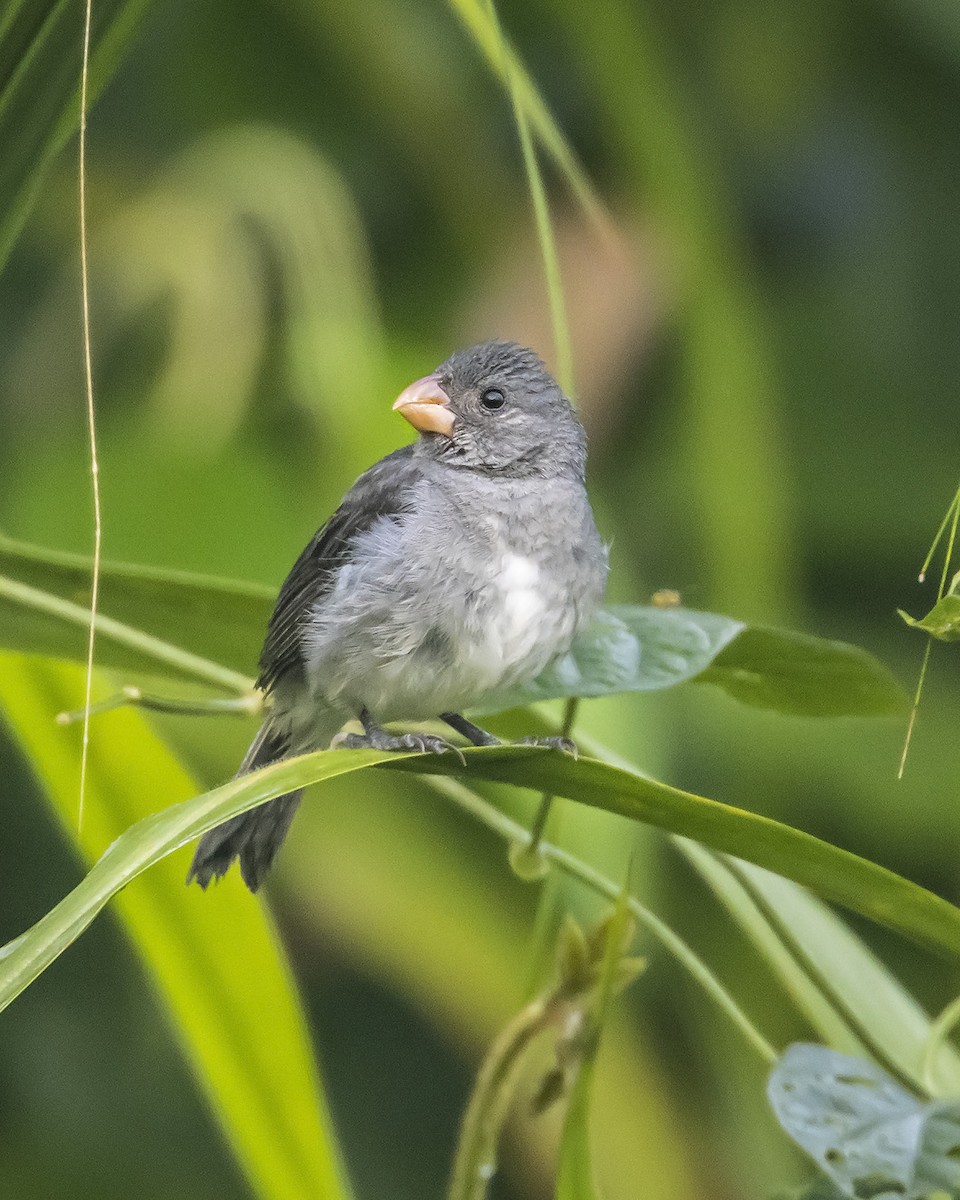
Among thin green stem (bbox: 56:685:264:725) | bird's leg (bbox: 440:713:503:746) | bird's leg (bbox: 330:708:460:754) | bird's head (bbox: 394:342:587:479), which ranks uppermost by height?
bird's head (bbox: 394:342:587:479)

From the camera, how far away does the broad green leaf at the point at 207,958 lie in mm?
1739

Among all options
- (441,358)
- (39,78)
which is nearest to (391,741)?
(39,78)

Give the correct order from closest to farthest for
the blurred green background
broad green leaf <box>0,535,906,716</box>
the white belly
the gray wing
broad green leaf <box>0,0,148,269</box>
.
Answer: broad green leaf <box>0,0,148,269</box>
broad green leaf <box>0,535,906,716</box>
the white belly
the gray wing
the blurred green background

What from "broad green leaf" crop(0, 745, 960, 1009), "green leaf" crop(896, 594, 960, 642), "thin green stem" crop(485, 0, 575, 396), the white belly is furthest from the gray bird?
"green leaf" crop(896, 594, 960, 642)

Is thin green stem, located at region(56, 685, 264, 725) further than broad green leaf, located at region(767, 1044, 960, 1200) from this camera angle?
Yes

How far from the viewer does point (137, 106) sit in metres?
3.85

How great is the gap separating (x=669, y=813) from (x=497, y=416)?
130 centimetres

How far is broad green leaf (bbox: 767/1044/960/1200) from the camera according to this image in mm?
1409

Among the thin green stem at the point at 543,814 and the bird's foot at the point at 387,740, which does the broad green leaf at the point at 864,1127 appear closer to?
the thin green stem at the point at 543,814

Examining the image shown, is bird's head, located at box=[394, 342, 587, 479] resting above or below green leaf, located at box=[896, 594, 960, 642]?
above

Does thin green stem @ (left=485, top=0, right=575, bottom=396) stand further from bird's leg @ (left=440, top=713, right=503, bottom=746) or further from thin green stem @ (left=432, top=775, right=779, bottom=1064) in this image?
bird's leg @ (left=440, top=713, right=503, bottom=746)

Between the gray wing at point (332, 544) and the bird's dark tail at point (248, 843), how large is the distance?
0.65 feet

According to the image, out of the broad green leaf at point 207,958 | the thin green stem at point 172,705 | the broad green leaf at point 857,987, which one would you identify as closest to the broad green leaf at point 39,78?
the thin green stem at point 172,705

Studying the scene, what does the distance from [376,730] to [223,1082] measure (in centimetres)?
67
